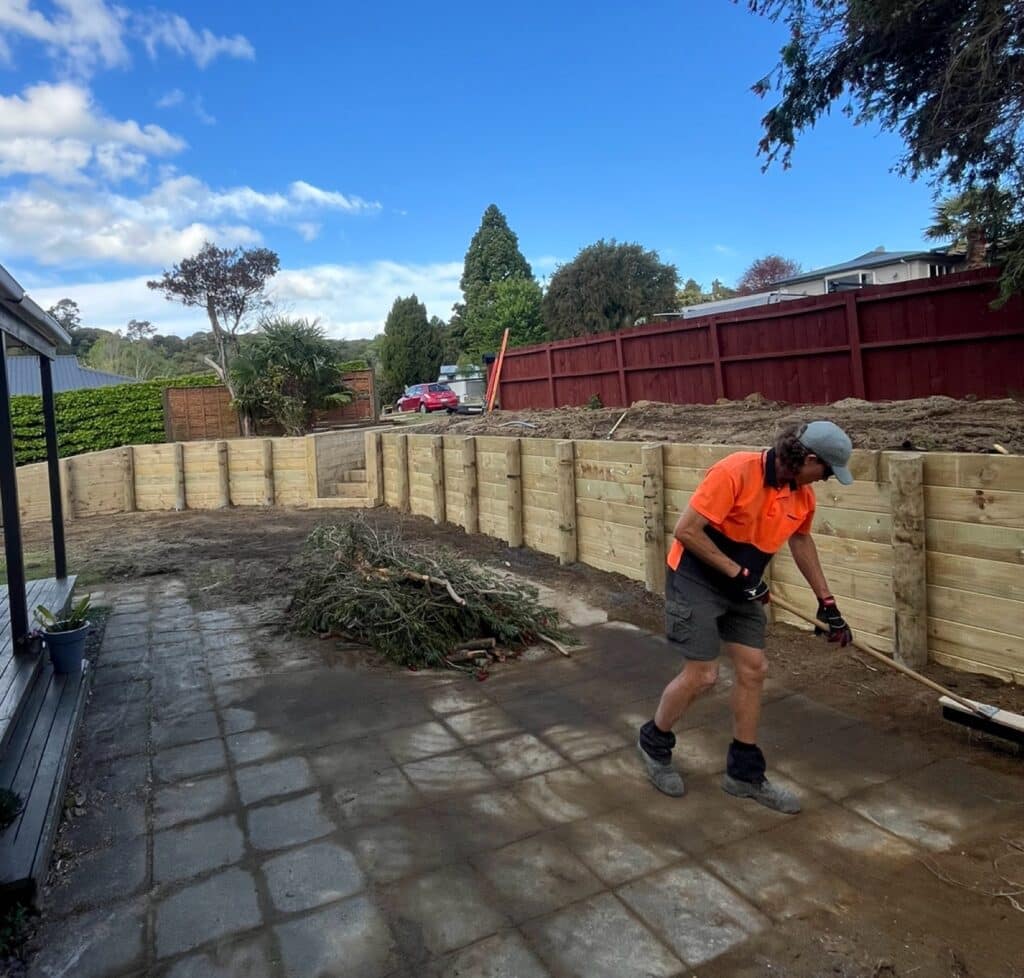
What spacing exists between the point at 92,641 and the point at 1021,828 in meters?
5.97

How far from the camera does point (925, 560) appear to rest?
4.36 meters

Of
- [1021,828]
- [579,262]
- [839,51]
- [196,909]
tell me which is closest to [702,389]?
[839,51]

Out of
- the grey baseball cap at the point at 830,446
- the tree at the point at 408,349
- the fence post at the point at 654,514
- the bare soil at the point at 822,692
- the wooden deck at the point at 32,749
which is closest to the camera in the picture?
the bare soil at the point at 822,692

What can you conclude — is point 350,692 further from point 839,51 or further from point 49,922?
point 839,51

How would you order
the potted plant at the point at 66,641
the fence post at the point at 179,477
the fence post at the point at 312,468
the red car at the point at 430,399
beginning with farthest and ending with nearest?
the red car at the point at 430,399 < the fence post at the point at 179,477 < the fence post at the point at 312,468 < the potted plant at the point at 66,641

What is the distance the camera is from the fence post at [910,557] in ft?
14.3

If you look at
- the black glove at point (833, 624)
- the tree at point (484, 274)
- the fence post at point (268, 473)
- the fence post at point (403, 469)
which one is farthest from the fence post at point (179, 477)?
the tree at point (484, 274)

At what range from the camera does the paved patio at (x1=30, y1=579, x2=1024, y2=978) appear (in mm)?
2402

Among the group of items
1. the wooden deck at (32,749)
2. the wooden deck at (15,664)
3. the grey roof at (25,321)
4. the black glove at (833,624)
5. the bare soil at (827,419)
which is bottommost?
the wooden deck at (32,749)

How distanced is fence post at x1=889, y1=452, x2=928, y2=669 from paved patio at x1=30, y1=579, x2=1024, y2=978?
0.73m

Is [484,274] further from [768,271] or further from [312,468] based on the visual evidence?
[312,468]

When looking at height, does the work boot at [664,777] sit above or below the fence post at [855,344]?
below

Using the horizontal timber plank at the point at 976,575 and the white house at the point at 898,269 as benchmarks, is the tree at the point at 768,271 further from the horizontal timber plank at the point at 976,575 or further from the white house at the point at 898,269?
the horizontal timber plank at the point at 976,575

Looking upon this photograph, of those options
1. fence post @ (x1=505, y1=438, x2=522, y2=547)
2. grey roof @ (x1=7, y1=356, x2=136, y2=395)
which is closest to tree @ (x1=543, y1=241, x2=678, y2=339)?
grey roof @ (x1=7, y1=356, x2=136, y2=395)
